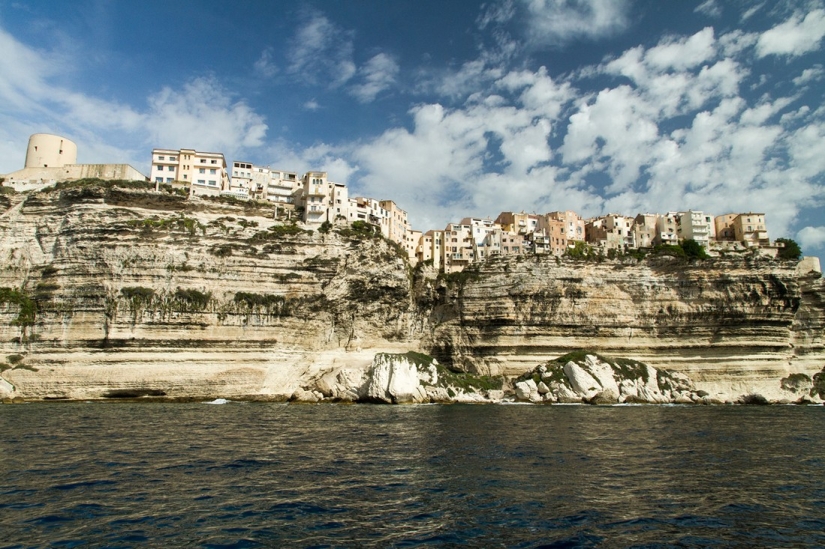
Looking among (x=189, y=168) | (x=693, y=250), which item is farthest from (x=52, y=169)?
(x=693, y=250)

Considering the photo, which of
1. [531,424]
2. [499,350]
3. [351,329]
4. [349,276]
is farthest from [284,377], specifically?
[531,424]

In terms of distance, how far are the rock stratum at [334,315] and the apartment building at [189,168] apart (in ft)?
29.1

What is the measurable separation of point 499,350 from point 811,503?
4796 centimetres

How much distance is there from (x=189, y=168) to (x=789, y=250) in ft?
266

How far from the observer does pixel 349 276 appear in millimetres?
60000

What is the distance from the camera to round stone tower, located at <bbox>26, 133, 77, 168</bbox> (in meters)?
62.8

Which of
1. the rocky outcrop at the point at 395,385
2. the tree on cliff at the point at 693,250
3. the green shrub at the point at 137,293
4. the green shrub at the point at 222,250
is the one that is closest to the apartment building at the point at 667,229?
the tree on cliff at the point at 693,250

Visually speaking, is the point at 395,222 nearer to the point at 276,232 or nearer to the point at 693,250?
the point at 276,232

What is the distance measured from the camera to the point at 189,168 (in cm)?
6800

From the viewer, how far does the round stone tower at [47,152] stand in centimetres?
6284

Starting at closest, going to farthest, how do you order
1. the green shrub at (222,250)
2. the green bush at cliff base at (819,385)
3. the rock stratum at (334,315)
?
1. the rock stratum at (334,315)
2. the green shrub at (222,250)
3. the green bush at cliff base at (819,385)

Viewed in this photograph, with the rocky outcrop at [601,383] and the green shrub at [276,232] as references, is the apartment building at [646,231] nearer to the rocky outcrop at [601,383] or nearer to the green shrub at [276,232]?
the rocky outcrop at [601,383]

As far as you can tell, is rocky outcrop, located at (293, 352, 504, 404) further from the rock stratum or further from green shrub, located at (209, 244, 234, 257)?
green shrub, located at (209, 244, 234, 257)

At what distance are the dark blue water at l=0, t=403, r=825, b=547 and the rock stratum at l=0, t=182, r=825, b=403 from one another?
21649 millimetres
